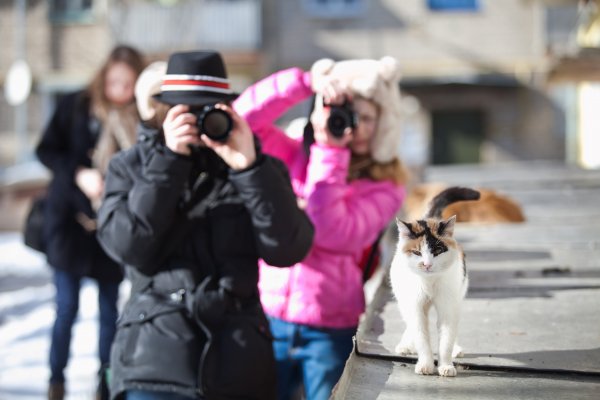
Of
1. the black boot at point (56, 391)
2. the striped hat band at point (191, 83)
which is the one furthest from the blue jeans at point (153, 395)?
the black boot at point (56, 391)

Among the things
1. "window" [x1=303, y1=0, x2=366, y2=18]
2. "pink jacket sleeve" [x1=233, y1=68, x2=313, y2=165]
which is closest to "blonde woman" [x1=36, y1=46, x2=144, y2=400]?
"pink jacket sleeve" [x1=233, y1=68, x2=313, y2=165]

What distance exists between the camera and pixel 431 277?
44.7 inches

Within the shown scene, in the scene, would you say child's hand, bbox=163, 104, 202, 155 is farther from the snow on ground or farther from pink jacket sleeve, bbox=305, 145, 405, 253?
the snow on ground

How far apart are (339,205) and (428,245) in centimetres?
109

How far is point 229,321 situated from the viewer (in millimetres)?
1975

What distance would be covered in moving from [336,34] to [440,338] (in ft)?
52.2

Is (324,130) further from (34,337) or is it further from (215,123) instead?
(34,337)

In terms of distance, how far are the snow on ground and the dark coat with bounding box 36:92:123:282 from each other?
2.74ft

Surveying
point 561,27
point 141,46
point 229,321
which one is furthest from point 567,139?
point 229,321

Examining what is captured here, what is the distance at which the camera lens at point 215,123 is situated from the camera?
6.03 feet

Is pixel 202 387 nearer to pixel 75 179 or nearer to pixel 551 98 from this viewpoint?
pixel 75 179

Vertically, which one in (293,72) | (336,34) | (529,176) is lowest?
(529,176)

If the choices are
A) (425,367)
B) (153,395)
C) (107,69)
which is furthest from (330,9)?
(425,367)

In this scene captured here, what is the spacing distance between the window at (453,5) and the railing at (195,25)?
394 cm
